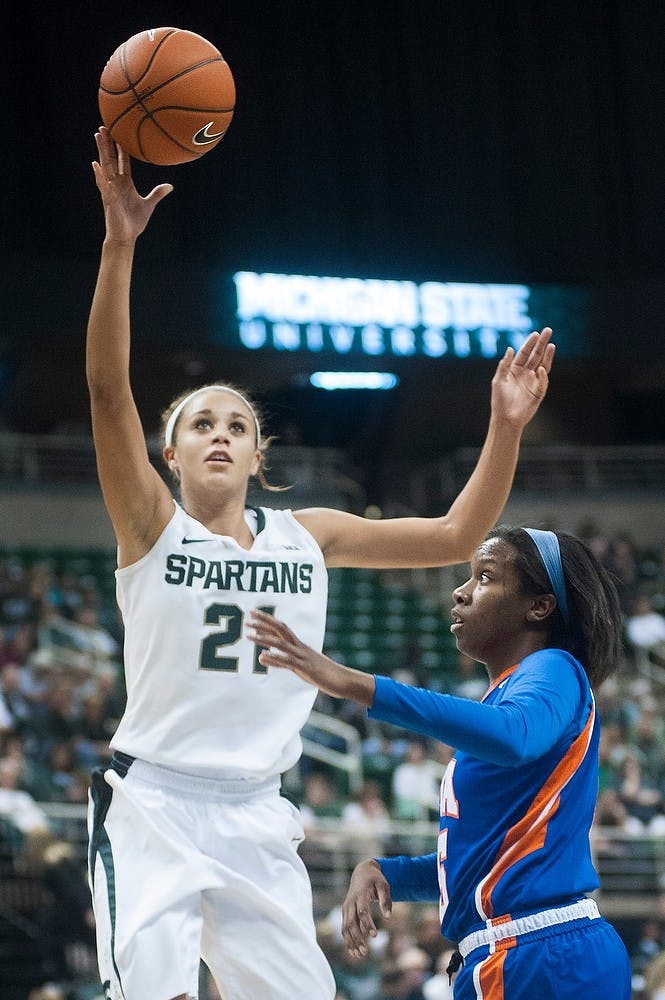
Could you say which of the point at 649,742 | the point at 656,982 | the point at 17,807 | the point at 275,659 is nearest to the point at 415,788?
the point at 649,742

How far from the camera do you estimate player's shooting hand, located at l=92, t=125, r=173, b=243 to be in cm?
300

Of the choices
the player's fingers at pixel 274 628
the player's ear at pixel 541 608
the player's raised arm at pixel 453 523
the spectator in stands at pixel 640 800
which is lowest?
the spectator in stands at pixel 640 800

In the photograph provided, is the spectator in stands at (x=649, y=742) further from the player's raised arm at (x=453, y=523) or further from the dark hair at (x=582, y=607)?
the dark hair at (x=582, y=607)

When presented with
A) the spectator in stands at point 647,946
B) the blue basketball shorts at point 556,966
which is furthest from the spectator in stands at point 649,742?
the blue basketball shorts at point 556,966

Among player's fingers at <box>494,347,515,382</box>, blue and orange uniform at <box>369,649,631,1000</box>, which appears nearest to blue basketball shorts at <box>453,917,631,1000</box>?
blue and orange uniform at <box>369,649,631,1000</box>

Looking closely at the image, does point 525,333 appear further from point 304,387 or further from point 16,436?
point 16,436

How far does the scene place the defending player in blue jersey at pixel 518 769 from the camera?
2088mm

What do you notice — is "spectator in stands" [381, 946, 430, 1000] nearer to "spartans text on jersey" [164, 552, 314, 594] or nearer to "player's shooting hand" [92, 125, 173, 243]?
"spartans text on jersey" [164, 552, 314, 594]

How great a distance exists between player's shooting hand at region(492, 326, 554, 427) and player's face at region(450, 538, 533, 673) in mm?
913

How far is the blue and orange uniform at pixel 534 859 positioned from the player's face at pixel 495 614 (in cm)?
9

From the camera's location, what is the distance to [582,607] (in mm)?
2541

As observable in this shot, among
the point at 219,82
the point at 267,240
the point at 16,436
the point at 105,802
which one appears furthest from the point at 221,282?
the point at 105,802

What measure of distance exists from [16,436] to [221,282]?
4.20 metres

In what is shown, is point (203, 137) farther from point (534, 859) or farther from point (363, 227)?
point (363, 227)
